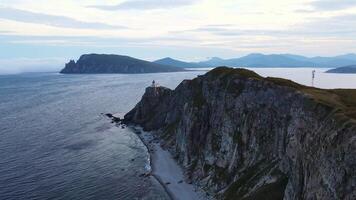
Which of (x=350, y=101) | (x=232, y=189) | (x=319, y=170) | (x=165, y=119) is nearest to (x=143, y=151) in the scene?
(x=165, y=119)

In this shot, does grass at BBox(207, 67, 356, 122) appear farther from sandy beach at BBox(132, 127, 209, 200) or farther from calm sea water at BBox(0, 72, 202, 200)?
calm sea water at BBox(0, 72, 202, 200)

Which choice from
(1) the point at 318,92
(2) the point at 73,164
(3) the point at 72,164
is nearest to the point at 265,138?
(1) the point at 318,92

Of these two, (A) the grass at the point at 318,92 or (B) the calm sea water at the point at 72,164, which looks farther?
(B) the calm sea water at the point at 72,164

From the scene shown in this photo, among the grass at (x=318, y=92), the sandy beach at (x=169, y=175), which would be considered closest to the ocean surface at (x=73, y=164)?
A: the sandy beach at (x=169, y=175)

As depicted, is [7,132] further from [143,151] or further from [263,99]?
[263,99]

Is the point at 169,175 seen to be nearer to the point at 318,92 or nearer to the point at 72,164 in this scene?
the point at 72,164

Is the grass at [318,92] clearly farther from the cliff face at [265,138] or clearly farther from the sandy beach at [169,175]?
the sandy beach at [169,175]

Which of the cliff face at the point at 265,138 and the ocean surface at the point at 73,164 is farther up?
the cliff face at the point at 265,138
